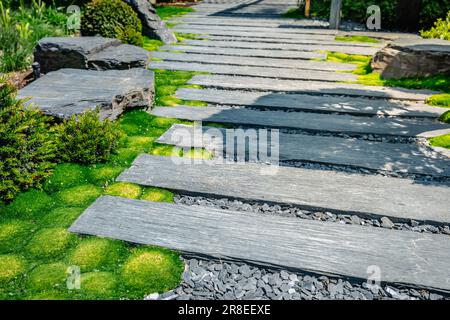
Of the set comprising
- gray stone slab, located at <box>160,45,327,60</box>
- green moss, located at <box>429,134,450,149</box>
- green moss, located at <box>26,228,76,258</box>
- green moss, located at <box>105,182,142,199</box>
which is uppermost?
gray stone slab, located at <box>160,45,327,60</box>

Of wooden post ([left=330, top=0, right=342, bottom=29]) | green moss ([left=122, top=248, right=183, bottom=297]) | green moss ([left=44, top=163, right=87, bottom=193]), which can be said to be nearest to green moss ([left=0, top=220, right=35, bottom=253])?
green moss ([left=44, top=163, right=87, bottom=193])

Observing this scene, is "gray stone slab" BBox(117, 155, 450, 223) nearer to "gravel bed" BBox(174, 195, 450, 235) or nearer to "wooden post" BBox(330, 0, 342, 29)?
"gravel bed" BBox(174, 195, 450, 235)

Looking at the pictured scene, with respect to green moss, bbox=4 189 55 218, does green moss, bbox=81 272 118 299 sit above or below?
below

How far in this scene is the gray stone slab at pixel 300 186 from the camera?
12.4 feet

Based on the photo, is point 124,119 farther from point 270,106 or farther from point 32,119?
point 270,106

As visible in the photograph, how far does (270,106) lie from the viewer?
6.36m

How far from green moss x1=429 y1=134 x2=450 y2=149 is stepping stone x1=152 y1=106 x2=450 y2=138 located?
→ 13cm

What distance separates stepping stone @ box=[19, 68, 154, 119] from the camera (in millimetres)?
5059

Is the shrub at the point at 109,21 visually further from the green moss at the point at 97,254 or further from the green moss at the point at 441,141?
the green moss at the point at 441,141

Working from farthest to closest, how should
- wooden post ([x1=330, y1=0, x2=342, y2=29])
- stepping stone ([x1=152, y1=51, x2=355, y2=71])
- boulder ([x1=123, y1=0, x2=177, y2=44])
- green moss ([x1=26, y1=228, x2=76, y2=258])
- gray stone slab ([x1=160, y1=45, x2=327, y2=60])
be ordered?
wooden post ([x1=330, y1=0, x2=342, y2=29])
boulder ([x1=123, y1=0, x2=177, y2=44])
gray stone slab ([x1=160, y1=45, x2=327, y2=60])
stepping stone ([x1=152, y1=51, x2=355, y2=71])
green moss ([x1=26, y1=228, x2=76, y2=258])

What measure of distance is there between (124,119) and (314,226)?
3428 mm

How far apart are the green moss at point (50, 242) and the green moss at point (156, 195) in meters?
0.86
